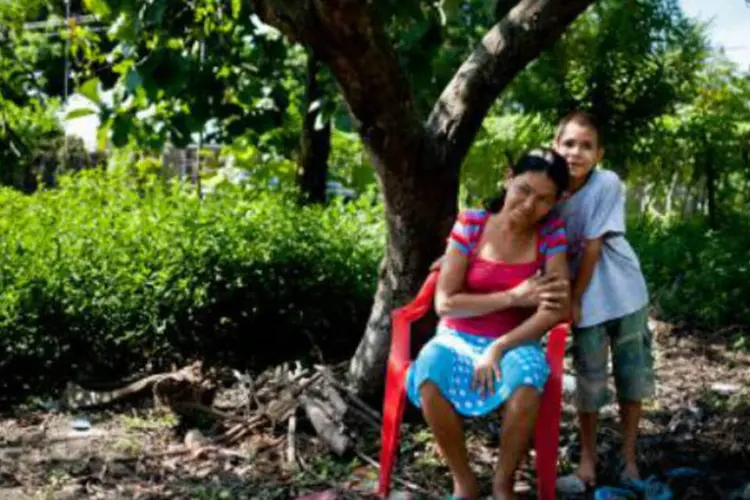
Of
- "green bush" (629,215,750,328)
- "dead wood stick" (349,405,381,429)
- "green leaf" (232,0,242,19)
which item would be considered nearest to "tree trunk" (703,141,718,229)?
"green bush" (629,215,750,328)

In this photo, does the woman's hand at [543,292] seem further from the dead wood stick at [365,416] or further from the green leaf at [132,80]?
the green leaf at [132,80]

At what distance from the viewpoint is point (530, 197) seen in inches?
136

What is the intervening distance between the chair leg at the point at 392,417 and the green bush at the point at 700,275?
3.70 m

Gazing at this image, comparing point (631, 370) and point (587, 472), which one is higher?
point (631, 370)

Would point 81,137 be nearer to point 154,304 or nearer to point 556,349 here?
point 154,304

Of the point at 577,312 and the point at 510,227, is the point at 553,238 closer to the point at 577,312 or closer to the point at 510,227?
the point at 510,227

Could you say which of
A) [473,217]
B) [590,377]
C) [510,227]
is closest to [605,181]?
[510,227]

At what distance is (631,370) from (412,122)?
4.29 ft

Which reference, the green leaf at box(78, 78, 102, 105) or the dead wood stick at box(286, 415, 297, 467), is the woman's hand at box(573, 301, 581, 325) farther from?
the green leaf at box(78, 78, 102, 105)

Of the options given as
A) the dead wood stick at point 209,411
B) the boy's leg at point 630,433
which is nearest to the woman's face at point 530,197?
A: the boy's leg at point 630,433

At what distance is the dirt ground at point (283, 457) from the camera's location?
3811 millimetres

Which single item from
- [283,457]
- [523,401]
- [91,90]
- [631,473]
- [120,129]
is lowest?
[283,457]

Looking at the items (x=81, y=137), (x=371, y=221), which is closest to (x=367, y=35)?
(x=371, y=221)

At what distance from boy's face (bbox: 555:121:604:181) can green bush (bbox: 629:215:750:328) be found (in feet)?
11.3
